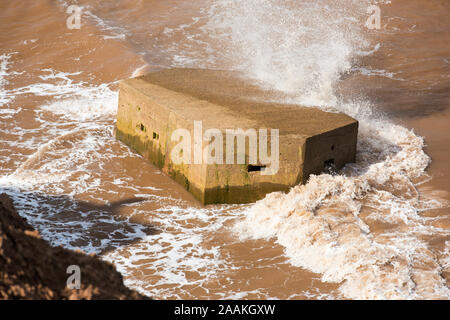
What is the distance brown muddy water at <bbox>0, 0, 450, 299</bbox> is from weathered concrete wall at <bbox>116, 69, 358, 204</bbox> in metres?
0.28

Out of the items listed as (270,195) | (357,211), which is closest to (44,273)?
(270,195)

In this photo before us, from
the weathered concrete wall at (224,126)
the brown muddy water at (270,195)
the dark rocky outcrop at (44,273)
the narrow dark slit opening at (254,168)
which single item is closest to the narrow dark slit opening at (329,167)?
the weathered concrete wall at (224,126)

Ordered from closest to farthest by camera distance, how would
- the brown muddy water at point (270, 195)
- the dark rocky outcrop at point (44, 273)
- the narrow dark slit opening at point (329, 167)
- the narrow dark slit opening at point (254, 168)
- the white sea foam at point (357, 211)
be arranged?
1. the dark rocky outcrop at point (44, 273)
2. the white sea foam at point (357, 211)
3. the brown muddy water at point (270, 195)
4. the narrow dark slit opening at point (254, 168)
5. the narrow dark slit opening at point (329, 167)

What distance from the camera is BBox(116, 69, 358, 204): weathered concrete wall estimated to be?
9.99 meters

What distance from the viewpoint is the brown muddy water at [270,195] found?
27.1 ft

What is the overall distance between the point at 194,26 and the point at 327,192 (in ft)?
33.9

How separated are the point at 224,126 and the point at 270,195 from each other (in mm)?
1307

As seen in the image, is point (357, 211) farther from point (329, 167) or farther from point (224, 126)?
point (224, 126)

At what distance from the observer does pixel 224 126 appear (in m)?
10.1

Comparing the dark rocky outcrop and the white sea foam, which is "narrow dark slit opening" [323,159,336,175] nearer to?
the white sea foam

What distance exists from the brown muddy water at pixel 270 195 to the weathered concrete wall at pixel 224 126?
28cm

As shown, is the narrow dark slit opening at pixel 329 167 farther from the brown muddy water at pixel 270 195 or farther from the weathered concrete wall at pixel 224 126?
the brown muddy water at pixel 270 195

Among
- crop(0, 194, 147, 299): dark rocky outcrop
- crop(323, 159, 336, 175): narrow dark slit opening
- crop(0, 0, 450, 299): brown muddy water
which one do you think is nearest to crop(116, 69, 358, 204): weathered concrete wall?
crop(323, 159, 336, 175): narrow dark slit opening

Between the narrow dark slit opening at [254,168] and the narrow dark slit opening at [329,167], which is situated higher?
the narrow dark slit opening at [254,168]
